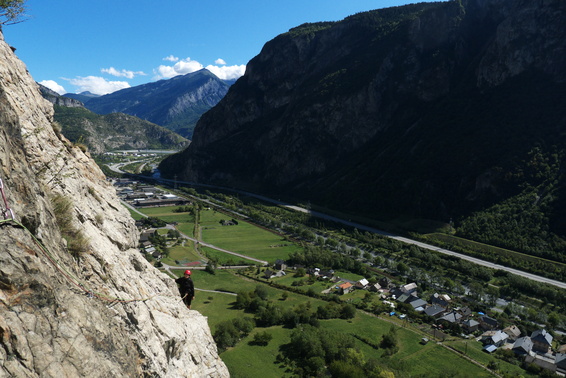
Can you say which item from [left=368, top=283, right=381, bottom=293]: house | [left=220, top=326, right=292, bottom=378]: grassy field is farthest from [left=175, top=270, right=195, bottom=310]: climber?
[left=368, top=283, right=381, bottom=293]: house

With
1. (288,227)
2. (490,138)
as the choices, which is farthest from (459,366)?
(490,138)

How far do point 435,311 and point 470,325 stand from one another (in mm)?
5197

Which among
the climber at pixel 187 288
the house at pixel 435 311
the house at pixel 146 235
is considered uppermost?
the climber at pixel 187 288

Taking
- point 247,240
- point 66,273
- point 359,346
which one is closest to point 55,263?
point 66,273

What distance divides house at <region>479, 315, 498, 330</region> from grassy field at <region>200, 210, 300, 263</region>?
129ft

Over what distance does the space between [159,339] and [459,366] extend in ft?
139

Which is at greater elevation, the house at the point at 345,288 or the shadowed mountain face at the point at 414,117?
the shadowed mountain face at the point at 414,117

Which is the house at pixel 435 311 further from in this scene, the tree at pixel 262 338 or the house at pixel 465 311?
the tree at pixel 262 338

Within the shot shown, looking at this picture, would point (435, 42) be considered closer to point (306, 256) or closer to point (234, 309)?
point (306, 256)

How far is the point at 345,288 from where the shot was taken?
201 feet

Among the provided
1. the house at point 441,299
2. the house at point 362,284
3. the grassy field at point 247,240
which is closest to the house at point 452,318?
the house at point 441,299

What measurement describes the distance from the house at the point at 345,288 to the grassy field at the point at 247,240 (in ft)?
60.4

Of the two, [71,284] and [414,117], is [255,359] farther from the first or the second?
[414,117]

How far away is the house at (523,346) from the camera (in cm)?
4344
